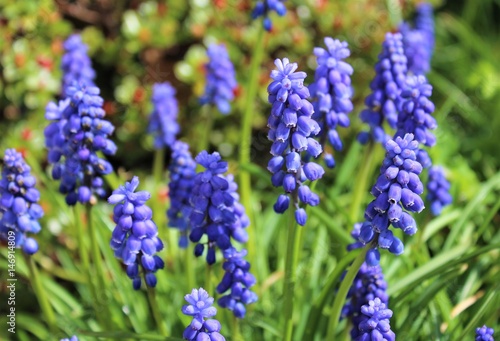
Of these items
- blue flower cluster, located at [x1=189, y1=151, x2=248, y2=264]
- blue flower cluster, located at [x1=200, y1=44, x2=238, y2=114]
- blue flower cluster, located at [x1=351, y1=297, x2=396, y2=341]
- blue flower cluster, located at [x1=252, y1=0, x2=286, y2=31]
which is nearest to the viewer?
blue flower cluster, located at [x1=351, y1=297, x2=396, y2=341]

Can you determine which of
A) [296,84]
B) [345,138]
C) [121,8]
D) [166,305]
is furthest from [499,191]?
[121,8]

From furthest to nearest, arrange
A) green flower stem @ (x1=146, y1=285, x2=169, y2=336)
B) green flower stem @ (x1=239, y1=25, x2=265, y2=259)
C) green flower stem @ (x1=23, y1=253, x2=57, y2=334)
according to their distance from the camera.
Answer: green flower stem @ (x1=239, y1=25, x2=265, y2=259) < green flower stem @ (x1=23, y1=253, x2=57, y2=334) < green flower stem @ (x1=146, y1=285, x2=169, y2=336)

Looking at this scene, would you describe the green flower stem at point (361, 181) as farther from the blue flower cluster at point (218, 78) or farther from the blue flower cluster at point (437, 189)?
the blue flower cluster at point (218, 78)

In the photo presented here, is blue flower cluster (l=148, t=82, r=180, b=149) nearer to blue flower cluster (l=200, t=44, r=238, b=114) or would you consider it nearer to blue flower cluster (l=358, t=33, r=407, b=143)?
blue flower cluster (l=200, t=44, r=238, b=114)

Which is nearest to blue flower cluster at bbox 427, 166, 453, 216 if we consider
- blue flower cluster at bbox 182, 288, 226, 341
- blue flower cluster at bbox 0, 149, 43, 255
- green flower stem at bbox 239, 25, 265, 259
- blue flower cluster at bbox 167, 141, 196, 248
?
green flower stem at bbox 239, 25, 265, 259

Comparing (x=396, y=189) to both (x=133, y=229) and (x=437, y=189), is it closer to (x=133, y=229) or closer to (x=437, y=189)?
(x=133, y=229)

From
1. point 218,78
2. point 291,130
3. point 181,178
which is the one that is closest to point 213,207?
point 291,130
